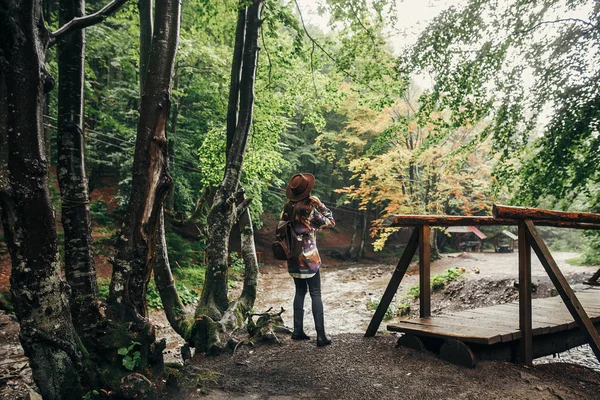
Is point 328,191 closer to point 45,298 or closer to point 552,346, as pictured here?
point 552,346

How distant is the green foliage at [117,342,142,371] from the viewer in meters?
3.65

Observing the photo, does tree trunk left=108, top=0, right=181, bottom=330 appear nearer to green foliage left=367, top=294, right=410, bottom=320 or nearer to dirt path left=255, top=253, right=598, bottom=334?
Result: dirt path left=255, top=253, right=598, bottom=334

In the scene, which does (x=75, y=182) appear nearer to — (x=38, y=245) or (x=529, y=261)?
(x=38, y=245)

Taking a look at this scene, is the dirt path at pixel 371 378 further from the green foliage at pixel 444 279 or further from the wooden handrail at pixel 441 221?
the green foliage at pixel 444 279

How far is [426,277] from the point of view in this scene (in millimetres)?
5332

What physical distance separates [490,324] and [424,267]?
1040 millimetres

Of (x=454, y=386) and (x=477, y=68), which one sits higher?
(x=477, y=68)

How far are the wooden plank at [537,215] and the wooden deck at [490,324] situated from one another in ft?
4.30

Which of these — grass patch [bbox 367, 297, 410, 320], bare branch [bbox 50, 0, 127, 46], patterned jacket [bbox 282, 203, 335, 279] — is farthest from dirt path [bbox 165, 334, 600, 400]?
grass patch [bbox 367, 297, 410, 320]

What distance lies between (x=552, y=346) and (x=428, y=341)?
5.89 ft

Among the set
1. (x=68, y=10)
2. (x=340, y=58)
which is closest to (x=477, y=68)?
(x=340, y=58)

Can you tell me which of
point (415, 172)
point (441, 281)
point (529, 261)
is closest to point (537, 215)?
point (529, 261)

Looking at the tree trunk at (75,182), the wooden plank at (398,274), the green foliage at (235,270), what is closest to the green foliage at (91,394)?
the tree trunk at (75,182)

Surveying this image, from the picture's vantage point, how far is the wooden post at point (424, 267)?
5281 mm
